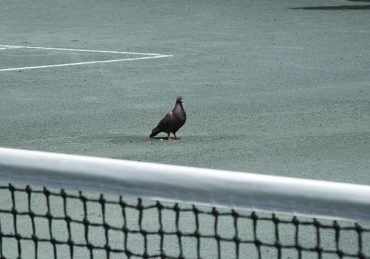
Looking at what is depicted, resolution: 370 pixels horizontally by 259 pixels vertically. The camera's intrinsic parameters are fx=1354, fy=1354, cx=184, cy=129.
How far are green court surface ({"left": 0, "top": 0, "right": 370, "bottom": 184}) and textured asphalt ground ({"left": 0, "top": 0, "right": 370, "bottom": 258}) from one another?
0.08ft

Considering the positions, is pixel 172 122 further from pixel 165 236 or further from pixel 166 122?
pixel 165 236

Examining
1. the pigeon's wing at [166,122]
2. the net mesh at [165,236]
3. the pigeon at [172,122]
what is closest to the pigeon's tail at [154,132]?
the pigeon at [172,122]

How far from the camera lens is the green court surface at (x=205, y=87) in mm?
14508

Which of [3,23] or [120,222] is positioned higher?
[120,222]

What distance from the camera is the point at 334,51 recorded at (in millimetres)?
24734

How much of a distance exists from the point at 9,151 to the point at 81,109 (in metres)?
11.6

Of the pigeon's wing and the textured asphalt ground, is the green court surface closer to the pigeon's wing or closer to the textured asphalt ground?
the textured asphalt ground

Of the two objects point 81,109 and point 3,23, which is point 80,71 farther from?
point 3,23

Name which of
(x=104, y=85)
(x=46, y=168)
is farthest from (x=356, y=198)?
(x=104, y=85)

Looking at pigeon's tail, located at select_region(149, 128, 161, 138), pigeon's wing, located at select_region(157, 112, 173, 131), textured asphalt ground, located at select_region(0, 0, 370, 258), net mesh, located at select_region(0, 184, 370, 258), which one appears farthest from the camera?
pigeon's tail, located at select_region(149, 128, 161, 138)

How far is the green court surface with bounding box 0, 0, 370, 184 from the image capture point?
14.5 metres

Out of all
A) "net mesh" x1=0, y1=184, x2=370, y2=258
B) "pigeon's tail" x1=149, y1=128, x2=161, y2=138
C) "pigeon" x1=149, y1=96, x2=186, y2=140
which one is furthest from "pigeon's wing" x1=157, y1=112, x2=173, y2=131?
"net mesh" x1=0, y1=184, x2=370, y2=258

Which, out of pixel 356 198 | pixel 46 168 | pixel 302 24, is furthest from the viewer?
pixel 302 24

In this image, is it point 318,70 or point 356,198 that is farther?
point 318,70
